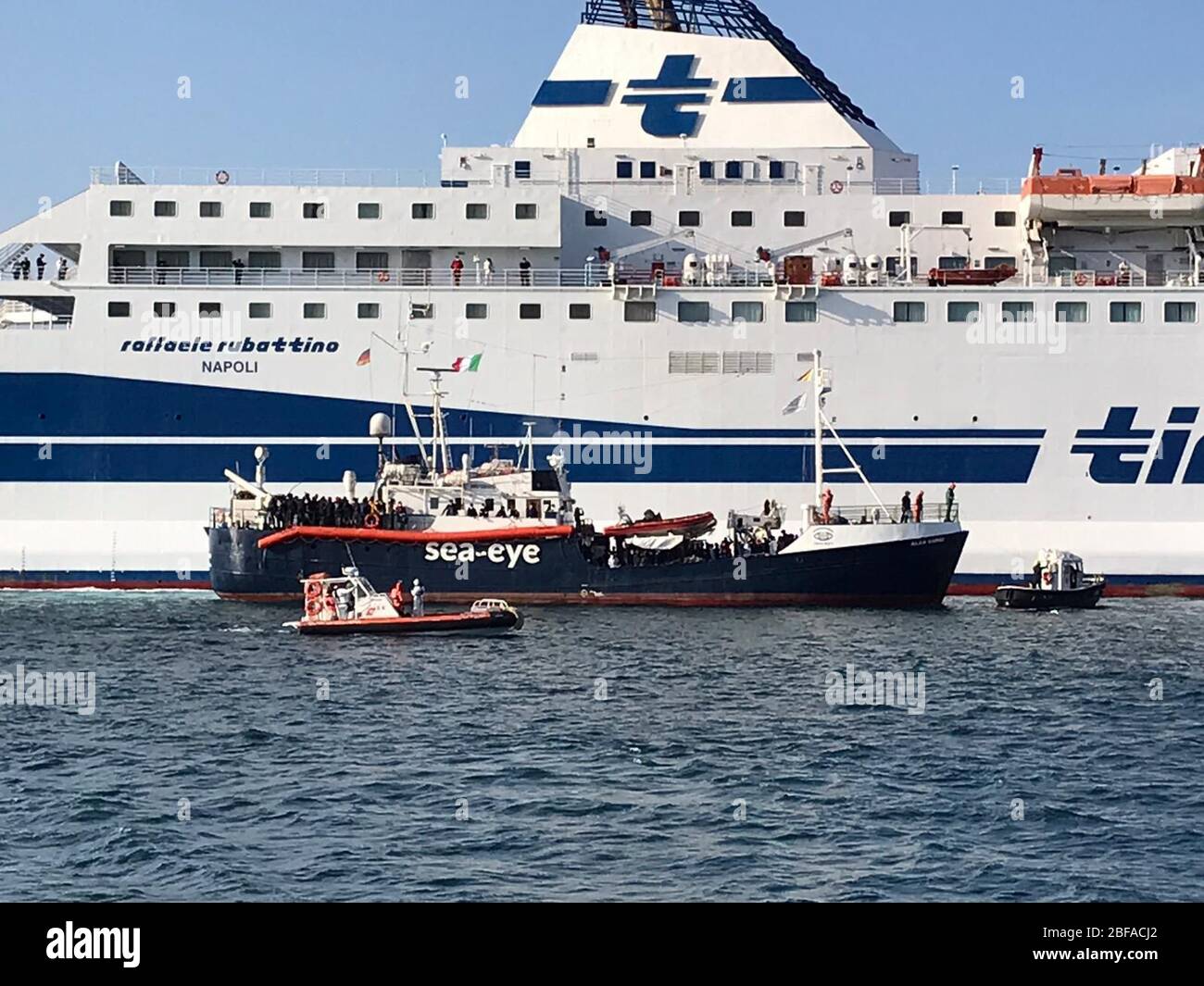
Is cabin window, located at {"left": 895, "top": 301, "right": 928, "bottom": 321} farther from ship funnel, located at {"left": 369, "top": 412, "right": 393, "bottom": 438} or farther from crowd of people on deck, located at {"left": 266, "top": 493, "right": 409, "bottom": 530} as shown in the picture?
crowd of people on deck, located at {"left": 266, "top": 493, "right": 409, "bottom": 530}

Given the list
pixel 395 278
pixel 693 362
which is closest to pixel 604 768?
pixel 693 362

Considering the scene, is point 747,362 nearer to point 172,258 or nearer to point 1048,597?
point 1048,597

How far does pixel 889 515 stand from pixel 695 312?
607 centimetres

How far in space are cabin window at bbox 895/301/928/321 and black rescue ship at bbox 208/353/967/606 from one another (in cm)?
259

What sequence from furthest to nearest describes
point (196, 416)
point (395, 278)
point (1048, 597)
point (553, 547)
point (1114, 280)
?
point (395, 278)
point (1114, 280)
point (196, 416)
point (553, 547)
point (1048, 597)

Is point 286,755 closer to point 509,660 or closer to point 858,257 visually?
point 509,660

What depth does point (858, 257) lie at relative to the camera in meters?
35.9

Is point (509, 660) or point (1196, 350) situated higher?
point (1196, 350)

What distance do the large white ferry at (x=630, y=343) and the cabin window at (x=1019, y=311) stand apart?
0.05 meters

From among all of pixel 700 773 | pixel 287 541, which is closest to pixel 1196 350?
pixel 287 541

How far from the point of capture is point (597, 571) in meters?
32.8

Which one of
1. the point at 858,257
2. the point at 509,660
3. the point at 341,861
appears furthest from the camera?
the point at 858,257

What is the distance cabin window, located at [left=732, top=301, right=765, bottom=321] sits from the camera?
34688mm
